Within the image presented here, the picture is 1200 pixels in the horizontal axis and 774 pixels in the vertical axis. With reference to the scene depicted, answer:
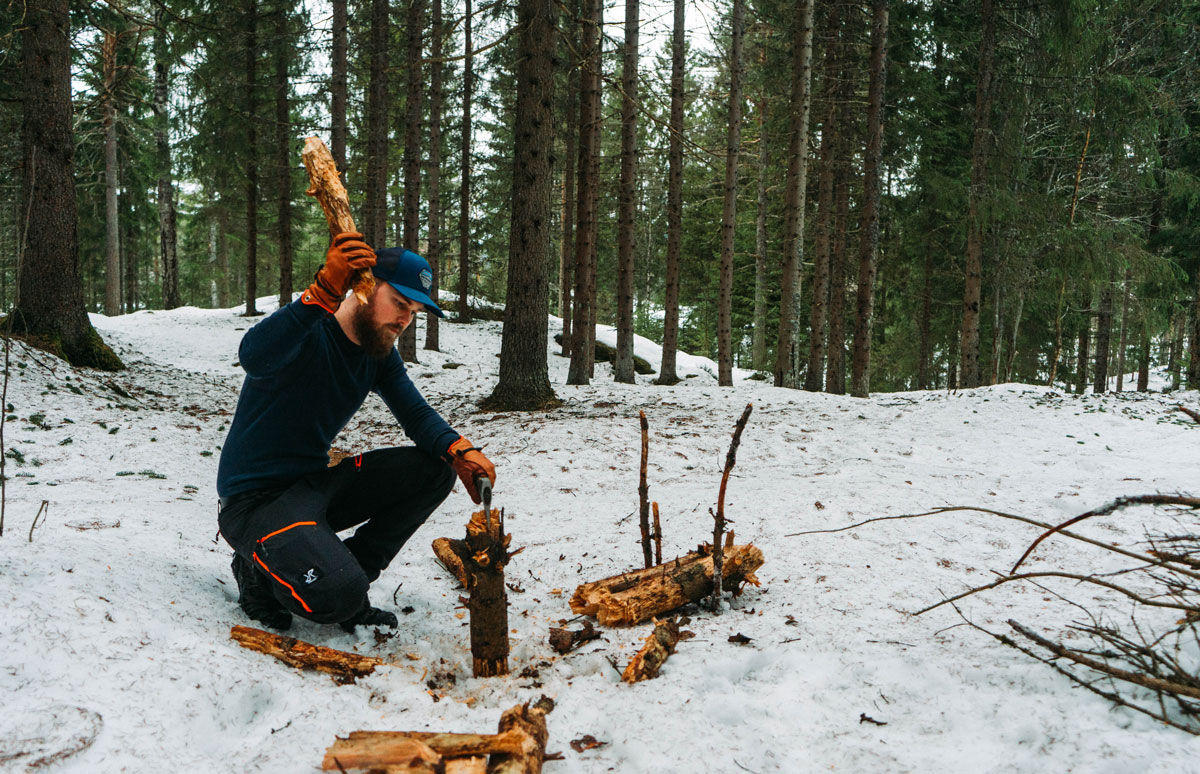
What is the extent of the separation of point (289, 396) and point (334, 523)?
769 mm

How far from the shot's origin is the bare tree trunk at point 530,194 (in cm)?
791

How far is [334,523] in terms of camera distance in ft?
10.5

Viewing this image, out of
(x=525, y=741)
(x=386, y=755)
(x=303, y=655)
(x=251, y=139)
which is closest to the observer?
(x=386, y=755)

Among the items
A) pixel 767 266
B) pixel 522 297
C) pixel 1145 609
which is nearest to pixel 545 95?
pixel 522 297

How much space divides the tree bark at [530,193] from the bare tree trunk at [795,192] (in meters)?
6.45

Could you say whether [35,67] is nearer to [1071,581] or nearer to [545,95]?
[545,95]

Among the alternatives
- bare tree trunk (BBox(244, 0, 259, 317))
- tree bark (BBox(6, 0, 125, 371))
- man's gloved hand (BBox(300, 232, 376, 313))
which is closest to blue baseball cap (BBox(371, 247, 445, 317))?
man's gloved hand (BBox(300, 232, 376, 313))

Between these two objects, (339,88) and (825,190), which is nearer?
Result: (825,190)

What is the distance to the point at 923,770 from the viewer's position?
1837 millimetres

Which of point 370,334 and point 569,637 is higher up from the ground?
point 370,334

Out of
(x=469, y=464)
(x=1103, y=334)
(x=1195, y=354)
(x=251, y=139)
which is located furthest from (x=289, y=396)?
(x=1103, y=334)

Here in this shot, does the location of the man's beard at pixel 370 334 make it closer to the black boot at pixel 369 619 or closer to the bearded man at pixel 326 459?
the bearded man at pixel 326 459

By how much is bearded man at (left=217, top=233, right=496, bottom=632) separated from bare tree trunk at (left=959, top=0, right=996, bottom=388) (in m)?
13.4

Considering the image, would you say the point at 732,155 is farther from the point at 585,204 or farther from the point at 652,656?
the point at 652,656
